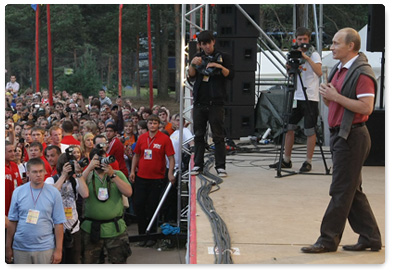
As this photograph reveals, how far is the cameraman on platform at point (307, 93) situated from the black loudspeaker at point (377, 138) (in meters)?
1.16

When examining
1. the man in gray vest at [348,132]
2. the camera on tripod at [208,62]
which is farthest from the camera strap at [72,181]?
the man in gray vest at [348,132]

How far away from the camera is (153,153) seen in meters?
8.35

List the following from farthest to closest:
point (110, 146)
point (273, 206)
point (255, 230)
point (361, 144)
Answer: point (110, 146) < point (273, 206) < point (255, 230) < point (361, 144)

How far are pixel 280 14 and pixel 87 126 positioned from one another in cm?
2180

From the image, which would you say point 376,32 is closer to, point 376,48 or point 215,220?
point 376,48

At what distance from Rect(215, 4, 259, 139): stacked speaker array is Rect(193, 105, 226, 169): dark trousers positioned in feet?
3.45

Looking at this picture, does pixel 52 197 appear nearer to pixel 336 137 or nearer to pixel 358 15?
pixel 336 137

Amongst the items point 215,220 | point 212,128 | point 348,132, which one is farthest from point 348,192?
point 212,128

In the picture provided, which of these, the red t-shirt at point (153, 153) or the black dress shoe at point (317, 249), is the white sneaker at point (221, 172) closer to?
the red t-shirt at point (153, 153)

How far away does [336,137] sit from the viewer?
4.53 m

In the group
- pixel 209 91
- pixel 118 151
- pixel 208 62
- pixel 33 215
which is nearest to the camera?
pixel 33 215

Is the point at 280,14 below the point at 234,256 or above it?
above

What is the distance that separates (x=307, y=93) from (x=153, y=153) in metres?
2.28
